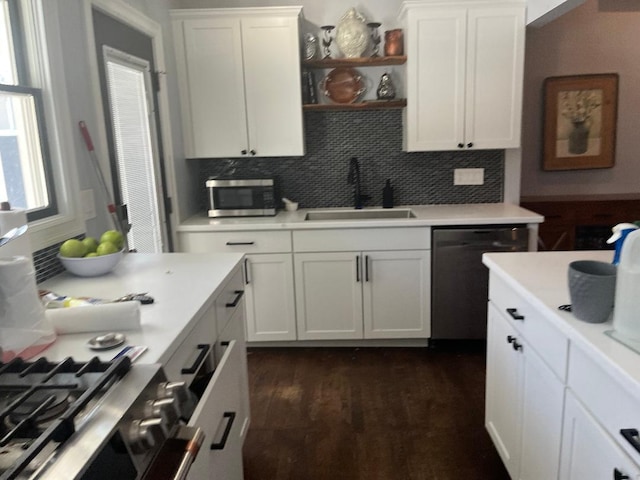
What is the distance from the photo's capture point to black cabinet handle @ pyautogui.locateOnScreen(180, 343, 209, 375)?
1.40 meters

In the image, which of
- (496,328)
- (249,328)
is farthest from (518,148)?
(249,328)

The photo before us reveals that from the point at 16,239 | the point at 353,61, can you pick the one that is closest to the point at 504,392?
the point at 16,239

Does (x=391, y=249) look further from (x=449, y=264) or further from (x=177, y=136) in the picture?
(x=177, y=136)

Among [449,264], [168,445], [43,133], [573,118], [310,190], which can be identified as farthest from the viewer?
[573,118]

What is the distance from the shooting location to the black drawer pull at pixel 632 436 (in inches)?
40.7

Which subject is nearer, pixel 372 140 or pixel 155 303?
pixel 155 303

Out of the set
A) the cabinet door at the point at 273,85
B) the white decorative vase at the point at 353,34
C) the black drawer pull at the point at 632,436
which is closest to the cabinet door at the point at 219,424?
the black drawer pull at the point at 632,436

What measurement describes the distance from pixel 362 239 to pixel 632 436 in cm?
218

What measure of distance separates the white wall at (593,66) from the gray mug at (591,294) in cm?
325

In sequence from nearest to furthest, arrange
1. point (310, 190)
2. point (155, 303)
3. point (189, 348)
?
1. point (189, 348)
2. point (155, 303)
3. point (310, 190)

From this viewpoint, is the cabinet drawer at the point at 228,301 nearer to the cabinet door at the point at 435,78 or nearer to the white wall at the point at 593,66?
the cabinet door at the point at 435,78

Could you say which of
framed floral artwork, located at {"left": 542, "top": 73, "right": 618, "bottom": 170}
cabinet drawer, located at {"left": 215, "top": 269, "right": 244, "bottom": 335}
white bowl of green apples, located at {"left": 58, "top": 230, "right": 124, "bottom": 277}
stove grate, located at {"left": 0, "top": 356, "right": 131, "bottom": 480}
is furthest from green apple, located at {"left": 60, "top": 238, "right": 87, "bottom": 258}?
framed floral artwork, located at {"left": 542, "top": 73, "right": 618, "bottom": 170}

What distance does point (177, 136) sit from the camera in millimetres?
3307

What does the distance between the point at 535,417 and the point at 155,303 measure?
4.04 ft
